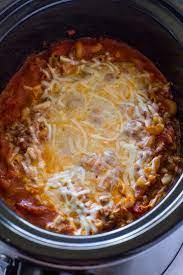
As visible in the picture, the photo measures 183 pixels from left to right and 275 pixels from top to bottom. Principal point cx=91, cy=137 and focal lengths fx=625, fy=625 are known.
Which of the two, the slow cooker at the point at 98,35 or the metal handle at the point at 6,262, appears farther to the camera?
the metal handle at the point at 6,262

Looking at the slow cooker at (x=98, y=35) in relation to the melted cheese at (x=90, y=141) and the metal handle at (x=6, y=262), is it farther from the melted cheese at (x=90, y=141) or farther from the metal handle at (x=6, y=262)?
the melted cheese at (x=90, y=141)

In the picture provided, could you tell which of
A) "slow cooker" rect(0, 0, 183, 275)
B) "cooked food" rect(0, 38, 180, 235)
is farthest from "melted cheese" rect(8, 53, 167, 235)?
"slow cooker" rect(0, 0, 183, 275)

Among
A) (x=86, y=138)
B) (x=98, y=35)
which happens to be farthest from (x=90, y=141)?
(x=98, y=35)

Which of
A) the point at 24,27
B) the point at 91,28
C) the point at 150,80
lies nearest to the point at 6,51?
the point at 24,27

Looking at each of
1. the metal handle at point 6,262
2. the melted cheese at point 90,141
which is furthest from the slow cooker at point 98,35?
the melted cheese at point 90,141

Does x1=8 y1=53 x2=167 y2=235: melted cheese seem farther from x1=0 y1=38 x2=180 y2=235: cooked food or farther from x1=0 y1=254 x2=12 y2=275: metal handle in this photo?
x1=0 y1=254 x2=12 y2=275: metal handle

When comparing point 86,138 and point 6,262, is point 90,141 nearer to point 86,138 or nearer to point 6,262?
point 86,138
